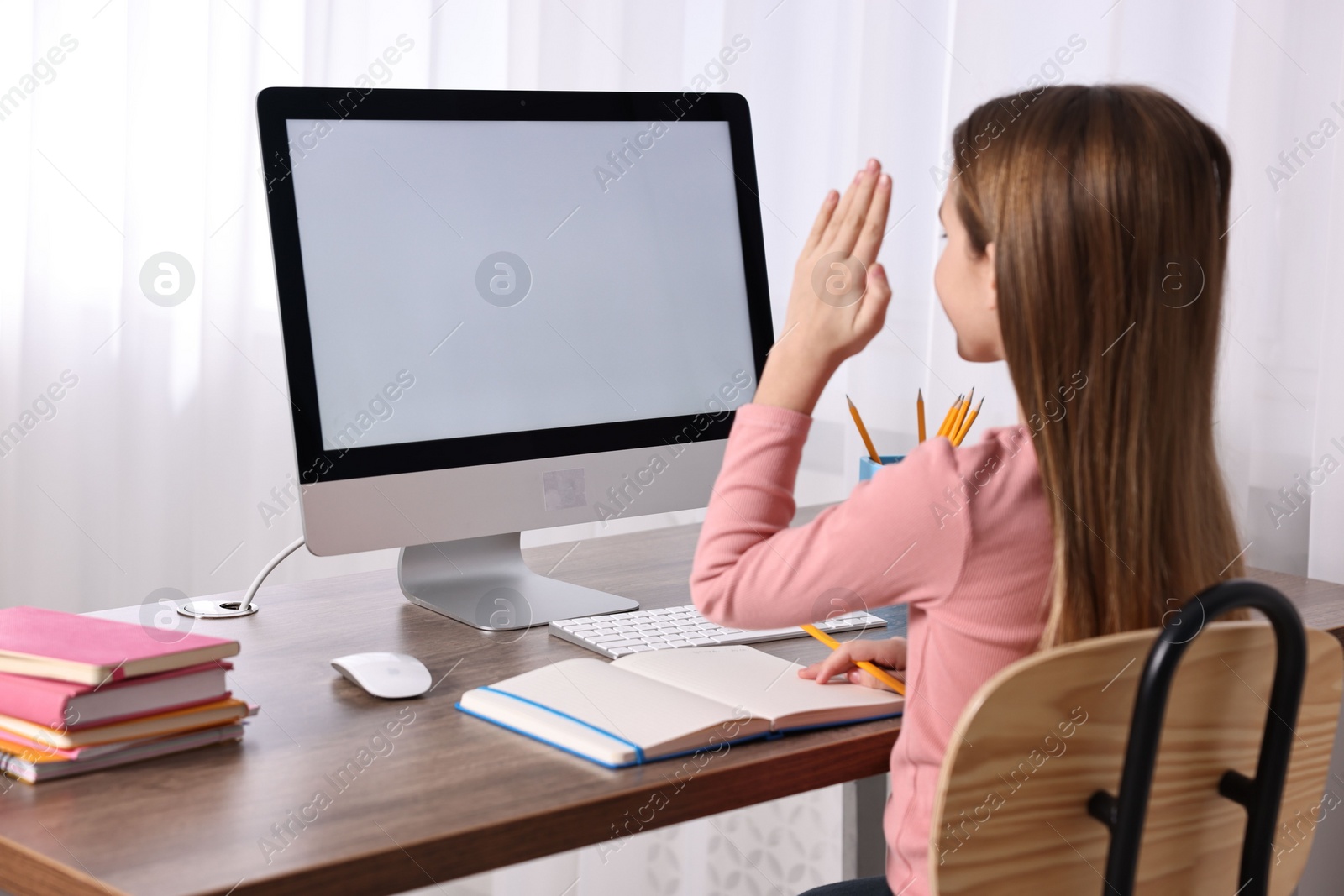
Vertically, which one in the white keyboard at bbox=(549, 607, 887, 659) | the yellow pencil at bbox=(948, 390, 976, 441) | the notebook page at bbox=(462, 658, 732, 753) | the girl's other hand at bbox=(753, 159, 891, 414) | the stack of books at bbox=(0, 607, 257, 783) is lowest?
the white keyboard at bbox=(549, 607, 887, 659)

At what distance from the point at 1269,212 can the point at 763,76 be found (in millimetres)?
931

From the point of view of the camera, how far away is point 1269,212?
153 cm

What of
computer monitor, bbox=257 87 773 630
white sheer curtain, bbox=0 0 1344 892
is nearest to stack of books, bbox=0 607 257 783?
computer monitor, bbox=257 87 773 630

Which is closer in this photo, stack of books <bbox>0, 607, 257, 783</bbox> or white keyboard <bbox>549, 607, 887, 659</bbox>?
stack of books <bbox>0, 607, 257, 783</bbox>

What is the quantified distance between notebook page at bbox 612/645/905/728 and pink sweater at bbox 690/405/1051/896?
60 mm

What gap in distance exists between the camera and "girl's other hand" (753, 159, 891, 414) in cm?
98

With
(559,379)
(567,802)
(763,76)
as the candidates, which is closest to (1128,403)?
(567,802)

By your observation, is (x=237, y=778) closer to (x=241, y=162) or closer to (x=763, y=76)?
(x=763, y=76)

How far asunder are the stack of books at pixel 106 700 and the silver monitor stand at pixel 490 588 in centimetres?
34

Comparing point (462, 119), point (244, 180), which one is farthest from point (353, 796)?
point (244, 180)

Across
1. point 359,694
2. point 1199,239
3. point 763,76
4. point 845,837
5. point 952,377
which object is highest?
point 763,76

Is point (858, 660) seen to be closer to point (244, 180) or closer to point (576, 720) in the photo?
point (576, 720)

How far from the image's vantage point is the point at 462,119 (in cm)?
125

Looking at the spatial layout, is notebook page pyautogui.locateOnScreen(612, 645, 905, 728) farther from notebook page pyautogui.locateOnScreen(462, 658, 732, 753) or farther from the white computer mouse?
the white computer mouse
